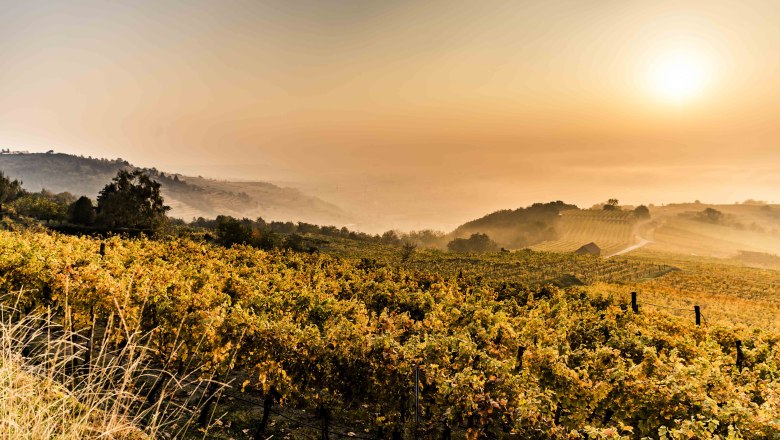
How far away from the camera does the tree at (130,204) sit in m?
69.9

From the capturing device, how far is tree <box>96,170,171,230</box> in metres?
69.9

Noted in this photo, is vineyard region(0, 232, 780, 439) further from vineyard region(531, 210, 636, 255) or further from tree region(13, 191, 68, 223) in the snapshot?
vineyard region(531, 210, 636, 255)

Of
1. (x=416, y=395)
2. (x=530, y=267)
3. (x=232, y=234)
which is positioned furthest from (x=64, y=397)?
(x=530, y=267)

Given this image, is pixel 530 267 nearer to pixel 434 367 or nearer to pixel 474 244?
pixel 434 367

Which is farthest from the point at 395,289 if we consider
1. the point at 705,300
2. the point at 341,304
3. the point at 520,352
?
the point at 705,300

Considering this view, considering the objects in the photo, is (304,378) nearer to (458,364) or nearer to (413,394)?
(413,394)

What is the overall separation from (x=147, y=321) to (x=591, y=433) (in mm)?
14163

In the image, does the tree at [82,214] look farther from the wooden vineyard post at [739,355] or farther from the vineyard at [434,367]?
the wooden vineyard post at [739,355]

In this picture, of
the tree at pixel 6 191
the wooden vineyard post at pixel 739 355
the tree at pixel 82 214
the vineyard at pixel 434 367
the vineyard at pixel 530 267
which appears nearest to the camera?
the vineyard at pixel 434 367

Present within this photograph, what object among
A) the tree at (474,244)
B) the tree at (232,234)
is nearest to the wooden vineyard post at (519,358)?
the tree at (232,234)

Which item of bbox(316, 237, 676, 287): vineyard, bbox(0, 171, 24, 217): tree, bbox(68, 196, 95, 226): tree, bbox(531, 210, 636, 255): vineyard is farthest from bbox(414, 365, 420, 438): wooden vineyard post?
bbox(531, 210, 636, 255): vineyard

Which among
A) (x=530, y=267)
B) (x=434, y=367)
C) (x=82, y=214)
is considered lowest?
(x=434, y=367)

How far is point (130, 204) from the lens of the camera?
71750mm

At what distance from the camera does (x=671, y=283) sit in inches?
2761
